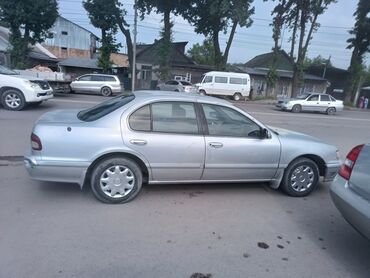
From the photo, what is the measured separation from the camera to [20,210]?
139 inches

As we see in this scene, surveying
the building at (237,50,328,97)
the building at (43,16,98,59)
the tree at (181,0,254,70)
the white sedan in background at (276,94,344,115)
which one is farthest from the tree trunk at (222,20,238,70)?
the building at (43,16,98,59)

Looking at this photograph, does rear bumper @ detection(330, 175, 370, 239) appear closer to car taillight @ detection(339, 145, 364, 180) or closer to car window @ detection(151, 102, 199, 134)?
car taillight @ detection(339, 145, 364, 180)

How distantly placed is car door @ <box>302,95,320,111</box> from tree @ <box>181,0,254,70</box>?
10.1 metres

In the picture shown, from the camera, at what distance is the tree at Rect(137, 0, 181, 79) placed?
28125mm

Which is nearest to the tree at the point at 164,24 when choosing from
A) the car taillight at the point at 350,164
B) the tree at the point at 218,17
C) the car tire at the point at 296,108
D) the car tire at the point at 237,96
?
the tree at the point at 218,17

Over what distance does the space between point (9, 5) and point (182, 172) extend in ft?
79.0

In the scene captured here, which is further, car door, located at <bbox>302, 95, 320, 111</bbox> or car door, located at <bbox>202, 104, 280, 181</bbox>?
car door, located at <bbox>302, 95, 320, 111</bbox>

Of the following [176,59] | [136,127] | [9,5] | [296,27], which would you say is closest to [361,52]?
[296,27]

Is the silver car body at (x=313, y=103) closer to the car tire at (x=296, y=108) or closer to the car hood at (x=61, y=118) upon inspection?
the car tire at (x=296, y=108)

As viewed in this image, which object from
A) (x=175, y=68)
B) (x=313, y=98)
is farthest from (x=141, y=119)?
(x=175, y=68)

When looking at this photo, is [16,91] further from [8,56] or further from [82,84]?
[8,56]

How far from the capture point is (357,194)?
293cm

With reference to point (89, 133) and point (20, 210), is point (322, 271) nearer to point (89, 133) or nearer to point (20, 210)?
point (89, 133)

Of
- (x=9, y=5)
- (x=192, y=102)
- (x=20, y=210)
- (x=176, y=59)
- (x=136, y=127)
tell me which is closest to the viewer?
(x=20, y=210)
